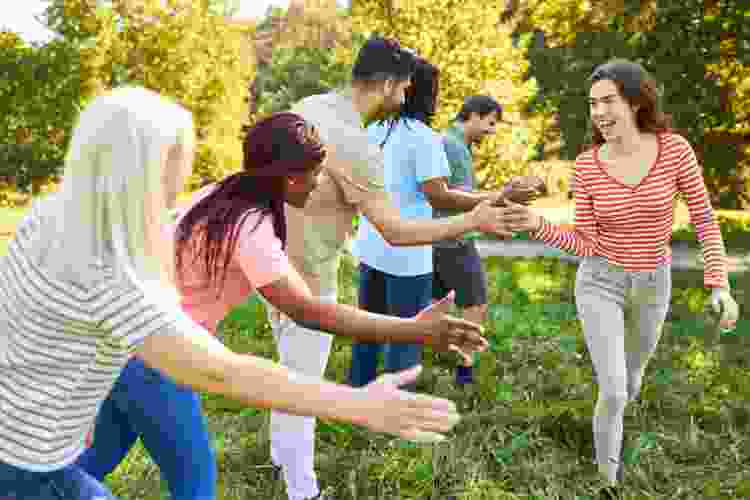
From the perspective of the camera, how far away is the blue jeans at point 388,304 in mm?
4574

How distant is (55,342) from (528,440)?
10.9ft

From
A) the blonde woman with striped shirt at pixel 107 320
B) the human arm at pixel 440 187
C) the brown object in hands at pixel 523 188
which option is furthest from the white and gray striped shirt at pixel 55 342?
the human arm at pixel 440 187

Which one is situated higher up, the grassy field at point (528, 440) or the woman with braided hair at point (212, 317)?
the woman with braided hair at point (212, 317)

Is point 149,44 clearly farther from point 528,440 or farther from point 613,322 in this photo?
point 613,322

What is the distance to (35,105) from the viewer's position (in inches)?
663

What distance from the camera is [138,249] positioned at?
1611 millimetres

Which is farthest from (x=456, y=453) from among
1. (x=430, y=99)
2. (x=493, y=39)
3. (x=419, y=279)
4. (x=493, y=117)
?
(x=493, y=39)

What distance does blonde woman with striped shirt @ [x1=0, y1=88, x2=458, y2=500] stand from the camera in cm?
158

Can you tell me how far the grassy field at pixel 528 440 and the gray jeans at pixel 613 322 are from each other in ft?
1.09

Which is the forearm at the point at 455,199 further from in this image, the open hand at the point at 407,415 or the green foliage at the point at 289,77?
the green foliage at the point at 289,77

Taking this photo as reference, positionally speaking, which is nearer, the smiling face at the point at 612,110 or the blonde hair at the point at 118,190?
the blonde hair at the point at 118,190

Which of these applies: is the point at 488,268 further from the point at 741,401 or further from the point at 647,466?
the point at 647,466

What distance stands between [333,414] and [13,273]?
730mm

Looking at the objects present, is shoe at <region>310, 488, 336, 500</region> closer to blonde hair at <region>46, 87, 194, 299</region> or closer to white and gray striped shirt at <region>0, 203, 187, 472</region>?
white and gray striped shirt at <region>0, 203, 187, 472</region>
